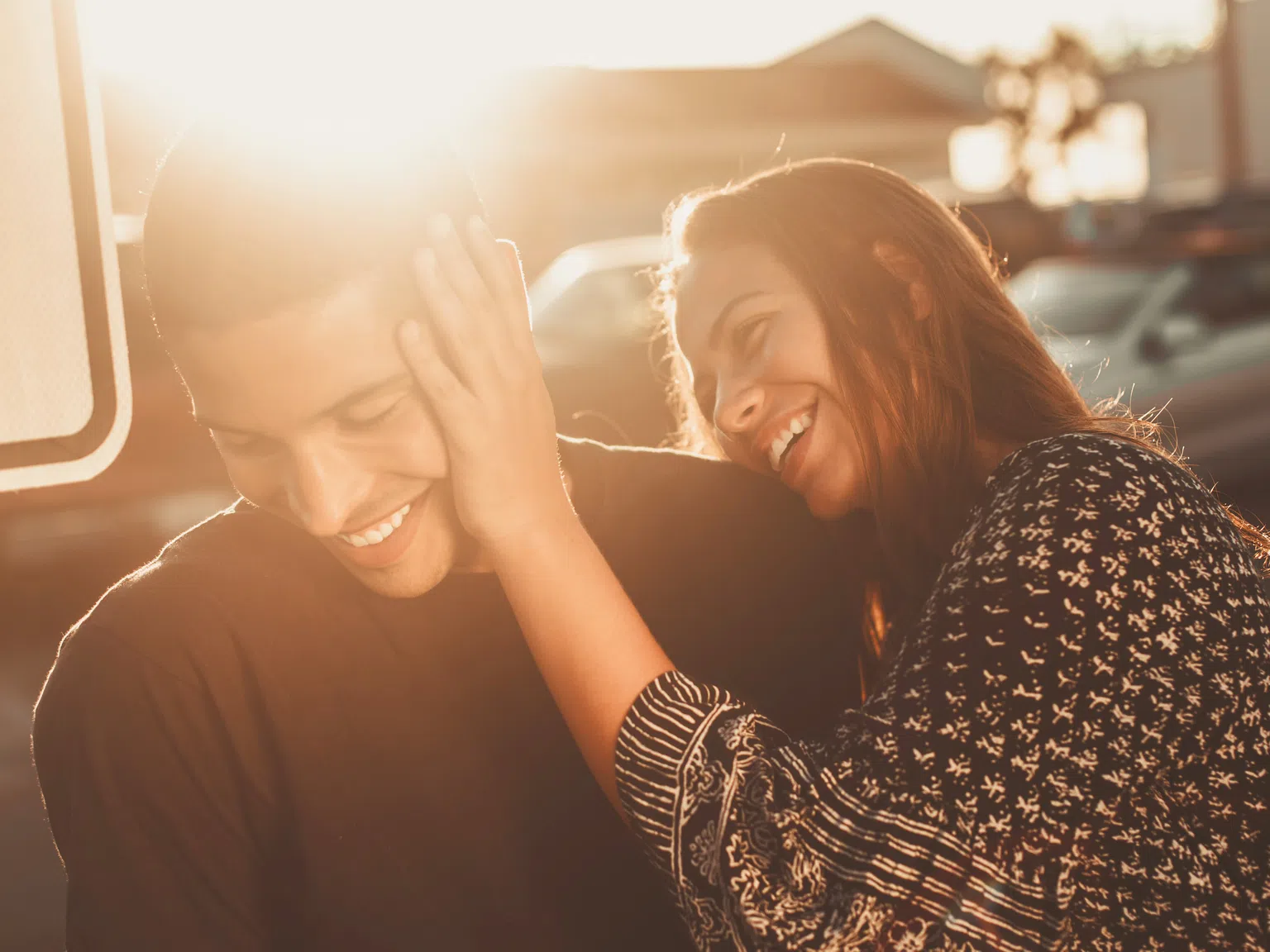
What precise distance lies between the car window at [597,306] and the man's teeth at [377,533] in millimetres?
7288

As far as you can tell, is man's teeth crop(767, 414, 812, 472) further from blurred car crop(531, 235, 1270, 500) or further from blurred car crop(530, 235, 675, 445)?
blurred car crop(531, 235, 1270, 500)

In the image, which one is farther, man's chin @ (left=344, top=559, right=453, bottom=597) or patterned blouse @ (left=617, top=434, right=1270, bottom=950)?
man's chin @ (left=344, top=559, right=453, bottom=597)

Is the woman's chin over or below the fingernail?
below

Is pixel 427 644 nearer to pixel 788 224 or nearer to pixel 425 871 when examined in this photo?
pixel 425 871

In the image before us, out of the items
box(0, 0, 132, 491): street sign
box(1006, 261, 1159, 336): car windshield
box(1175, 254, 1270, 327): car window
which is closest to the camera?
box(0, 0, 132, 491): street sign

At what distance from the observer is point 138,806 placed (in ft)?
5.05

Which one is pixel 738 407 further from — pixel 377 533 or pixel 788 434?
pixel 377 533

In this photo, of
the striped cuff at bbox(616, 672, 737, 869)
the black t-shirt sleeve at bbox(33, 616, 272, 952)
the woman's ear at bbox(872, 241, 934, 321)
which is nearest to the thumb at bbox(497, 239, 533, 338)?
the striped cuff at bbox(616, 672, 737, 869)

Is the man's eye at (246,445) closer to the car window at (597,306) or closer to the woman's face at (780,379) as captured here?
the woman's face at (780,379)

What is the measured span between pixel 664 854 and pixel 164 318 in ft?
2.95

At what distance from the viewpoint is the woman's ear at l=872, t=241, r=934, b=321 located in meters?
2.34

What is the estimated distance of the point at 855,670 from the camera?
228cm

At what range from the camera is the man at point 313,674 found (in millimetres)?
1553

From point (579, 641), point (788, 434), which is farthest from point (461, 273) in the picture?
point (788, 434)
